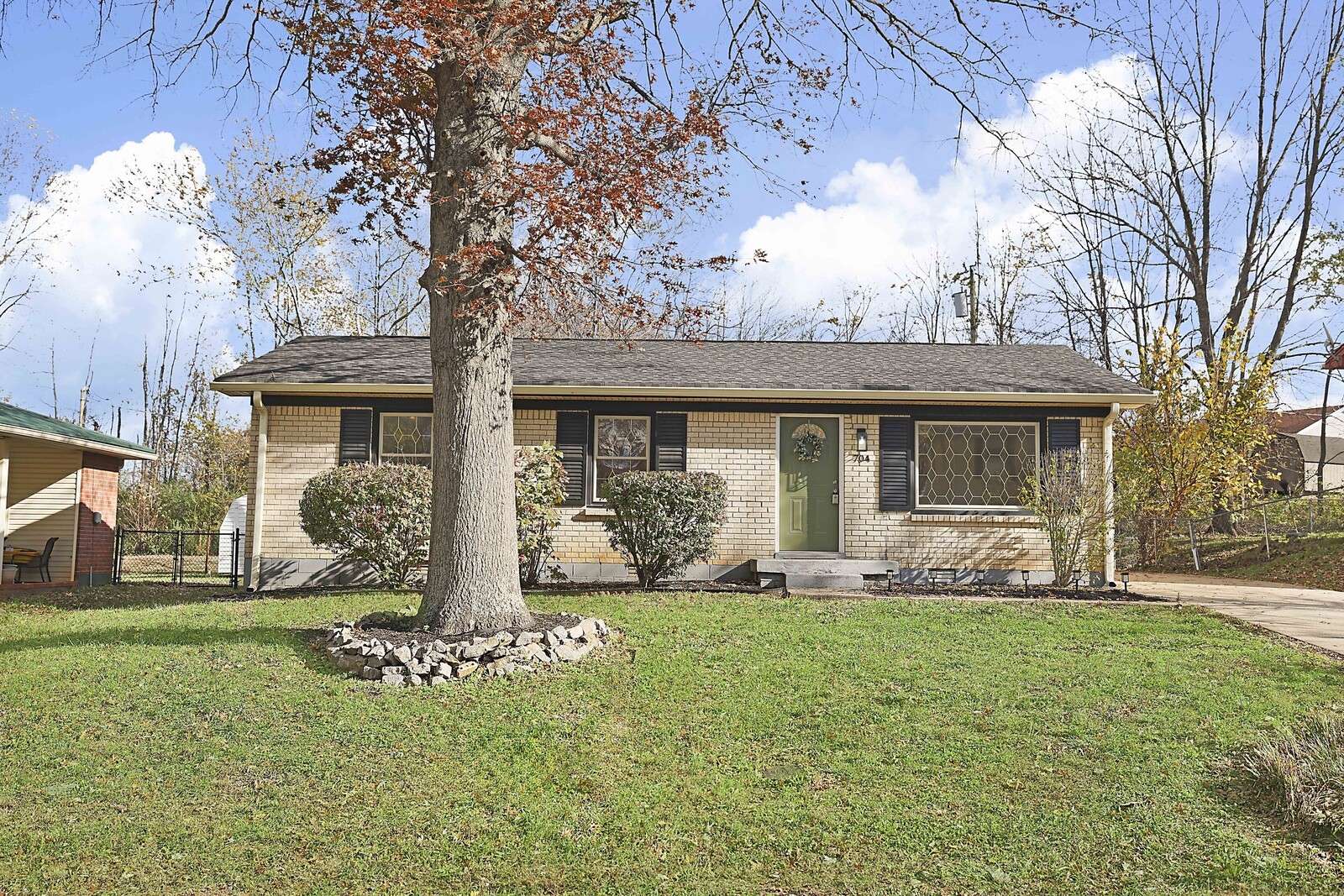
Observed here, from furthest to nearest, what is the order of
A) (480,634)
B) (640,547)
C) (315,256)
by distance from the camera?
(315,256) < (640,547) < (480,634)

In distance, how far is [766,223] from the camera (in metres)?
18.0

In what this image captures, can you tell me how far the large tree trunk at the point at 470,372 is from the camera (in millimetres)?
7512

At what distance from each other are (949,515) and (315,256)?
17.7 metres

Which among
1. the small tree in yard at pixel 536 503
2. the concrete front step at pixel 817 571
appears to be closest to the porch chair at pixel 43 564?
the small tree in yard at pixel 536 503

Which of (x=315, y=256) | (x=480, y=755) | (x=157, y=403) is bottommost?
(x=480, y=755)

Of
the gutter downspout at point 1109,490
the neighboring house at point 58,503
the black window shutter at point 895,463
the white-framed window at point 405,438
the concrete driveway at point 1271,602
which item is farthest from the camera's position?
the neighboring house at point 58,503

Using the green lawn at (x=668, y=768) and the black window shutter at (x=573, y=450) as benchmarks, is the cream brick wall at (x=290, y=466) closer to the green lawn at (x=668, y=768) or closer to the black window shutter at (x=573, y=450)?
the black window shutter at (x=573, y=450)

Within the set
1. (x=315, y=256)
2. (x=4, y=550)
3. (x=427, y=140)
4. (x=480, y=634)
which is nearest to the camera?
(x=480, y=634)

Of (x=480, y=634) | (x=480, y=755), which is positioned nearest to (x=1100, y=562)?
(x=480, y=634)

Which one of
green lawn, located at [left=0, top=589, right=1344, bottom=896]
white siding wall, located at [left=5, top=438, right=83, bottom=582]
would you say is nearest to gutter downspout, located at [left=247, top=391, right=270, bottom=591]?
green lawn, located at [left=0, top=589, right=1344, bottom=896]

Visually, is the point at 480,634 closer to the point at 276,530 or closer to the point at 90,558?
the point at 276,530

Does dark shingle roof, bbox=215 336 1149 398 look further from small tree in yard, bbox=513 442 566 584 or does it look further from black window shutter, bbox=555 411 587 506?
small tree in yard, bbox=513 442 566 584

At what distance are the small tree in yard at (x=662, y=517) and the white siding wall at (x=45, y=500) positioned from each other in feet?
32.0

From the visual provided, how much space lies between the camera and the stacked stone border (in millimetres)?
6746
